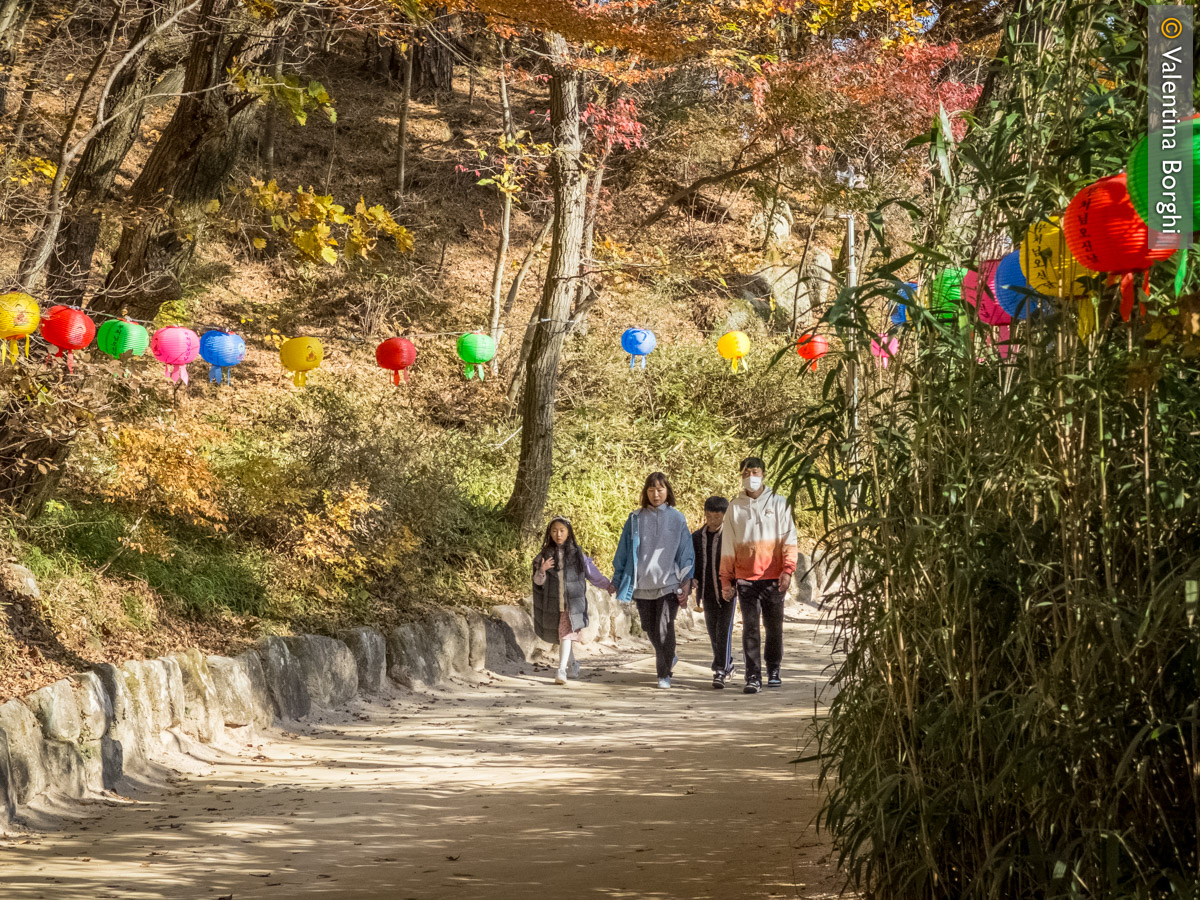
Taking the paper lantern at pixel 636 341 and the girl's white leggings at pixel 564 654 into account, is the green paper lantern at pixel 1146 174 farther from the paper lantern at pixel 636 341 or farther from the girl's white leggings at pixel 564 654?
the paper lantern at pixel 636 341

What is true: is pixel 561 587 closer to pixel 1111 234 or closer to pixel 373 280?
pixel 1111 234

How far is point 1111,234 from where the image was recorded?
9.20 ft

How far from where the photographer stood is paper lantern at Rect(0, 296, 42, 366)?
21.9 ft

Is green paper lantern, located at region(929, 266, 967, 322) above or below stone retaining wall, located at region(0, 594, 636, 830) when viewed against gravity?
above

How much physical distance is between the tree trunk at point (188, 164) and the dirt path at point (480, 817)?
3.39 m

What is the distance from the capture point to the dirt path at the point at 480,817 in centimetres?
461

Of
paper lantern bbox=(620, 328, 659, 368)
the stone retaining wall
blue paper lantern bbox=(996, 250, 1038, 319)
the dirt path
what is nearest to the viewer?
blue paper lantern bbox=(996, 250, 1038, 319)

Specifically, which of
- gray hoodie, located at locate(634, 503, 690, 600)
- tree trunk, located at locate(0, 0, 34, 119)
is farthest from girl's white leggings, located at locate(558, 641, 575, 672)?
tree trunk, located at locate(0, 0, 34, 119)

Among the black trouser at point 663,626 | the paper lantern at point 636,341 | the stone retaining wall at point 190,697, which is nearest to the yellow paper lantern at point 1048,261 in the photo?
the stone retaining wall at point 190,697

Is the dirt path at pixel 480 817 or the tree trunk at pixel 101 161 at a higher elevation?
the tree trunk at pixel 101 161

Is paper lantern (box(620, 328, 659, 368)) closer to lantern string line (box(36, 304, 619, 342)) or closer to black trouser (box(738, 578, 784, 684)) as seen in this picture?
lantern string line (box(36, 304, 619, 342))

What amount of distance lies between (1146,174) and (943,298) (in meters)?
1.14

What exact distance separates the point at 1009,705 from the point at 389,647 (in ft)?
21.0

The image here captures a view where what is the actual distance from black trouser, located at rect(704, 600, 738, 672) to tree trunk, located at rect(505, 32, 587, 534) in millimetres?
3127
